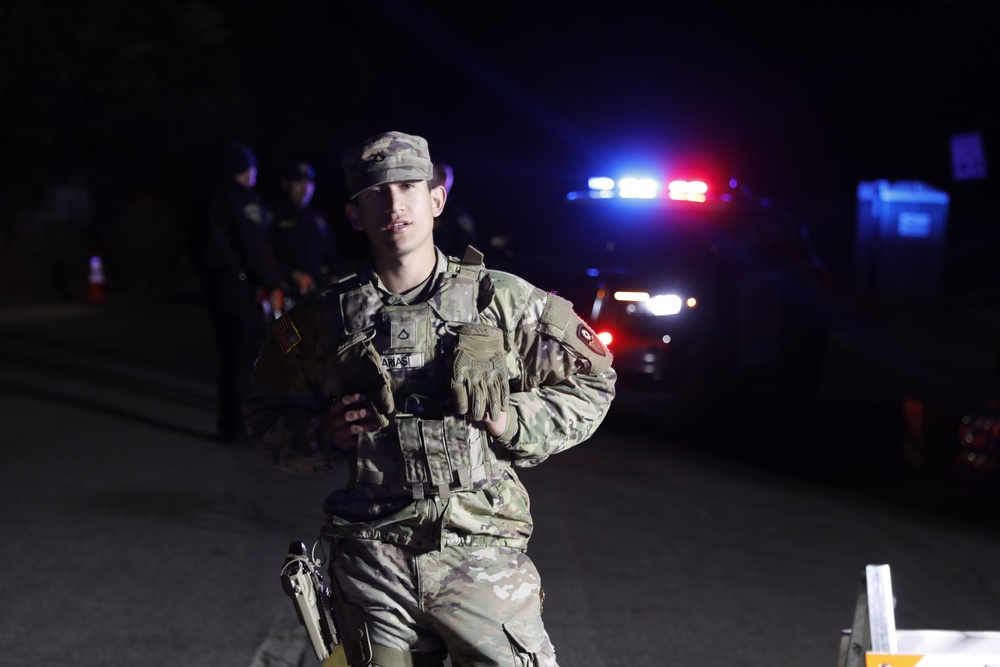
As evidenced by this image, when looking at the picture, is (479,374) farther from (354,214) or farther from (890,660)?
(890,660)

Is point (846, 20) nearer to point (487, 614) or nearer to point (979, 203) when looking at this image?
point (979, 203)

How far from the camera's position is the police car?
7.81 metres

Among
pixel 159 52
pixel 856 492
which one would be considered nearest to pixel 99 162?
pixel 159 52

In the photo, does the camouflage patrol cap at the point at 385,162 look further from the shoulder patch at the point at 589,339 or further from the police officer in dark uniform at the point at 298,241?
the police officer in dark uniform at the point at 298,241

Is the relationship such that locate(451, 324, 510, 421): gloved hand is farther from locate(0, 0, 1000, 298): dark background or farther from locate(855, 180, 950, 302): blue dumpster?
locate(855, 180, 950, 302): blue dumpster

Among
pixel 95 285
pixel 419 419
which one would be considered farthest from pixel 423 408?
pixel 95 285

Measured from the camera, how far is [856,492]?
7.24m

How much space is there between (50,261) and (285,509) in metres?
15.8

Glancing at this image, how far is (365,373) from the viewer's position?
8.38 ft

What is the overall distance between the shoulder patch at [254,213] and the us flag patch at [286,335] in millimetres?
5116

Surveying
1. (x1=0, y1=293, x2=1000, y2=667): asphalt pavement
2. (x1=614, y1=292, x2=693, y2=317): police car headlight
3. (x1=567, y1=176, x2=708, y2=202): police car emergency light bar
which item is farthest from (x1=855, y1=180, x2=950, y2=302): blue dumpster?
(x1=614, y1=292, x2=693, y2=317): police car headlight

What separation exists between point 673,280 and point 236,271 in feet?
9.38

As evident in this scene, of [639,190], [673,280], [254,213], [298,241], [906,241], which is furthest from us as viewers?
[906,241]

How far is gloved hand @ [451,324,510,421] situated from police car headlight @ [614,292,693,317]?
525cm
